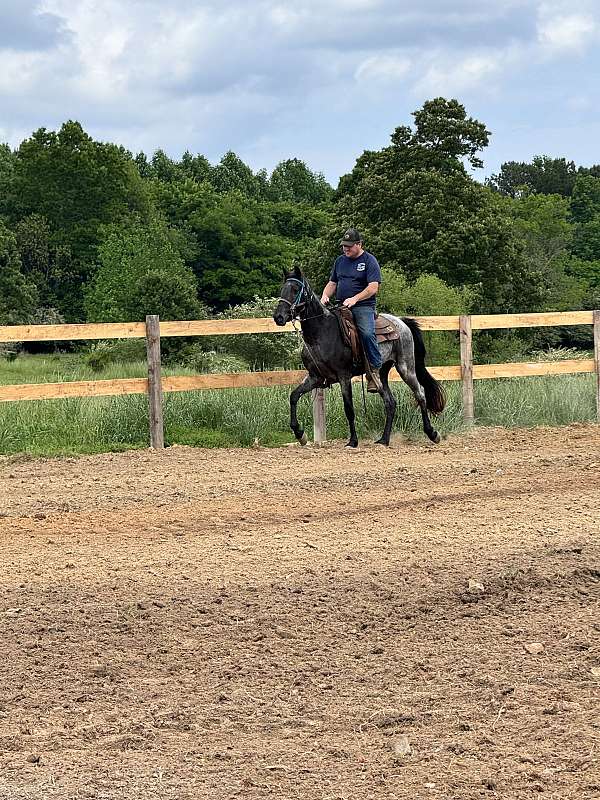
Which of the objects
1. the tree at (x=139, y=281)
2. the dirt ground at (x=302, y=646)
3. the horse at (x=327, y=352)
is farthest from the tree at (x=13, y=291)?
the dirt ground at (x=302, y=646)

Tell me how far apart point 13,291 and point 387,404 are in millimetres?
40989

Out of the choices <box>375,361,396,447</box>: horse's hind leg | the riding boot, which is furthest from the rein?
<box>375,361,396,447</box>: horse's hind leg

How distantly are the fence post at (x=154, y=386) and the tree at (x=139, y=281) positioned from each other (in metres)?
25.1

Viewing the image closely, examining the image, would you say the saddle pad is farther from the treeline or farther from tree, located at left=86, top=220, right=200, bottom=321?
tree, located at left=86, top=220, right=200, bottom=321

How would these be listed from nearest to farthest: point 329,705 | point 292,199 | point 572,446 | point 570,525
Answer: point 329,705 → point 570,525 → point 572,446 → point 292,199

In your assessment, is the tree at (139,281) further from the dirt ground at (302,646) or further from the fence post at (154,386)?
the dirt ground at (302,646)

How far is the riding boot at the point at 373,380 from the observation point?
1319 cm

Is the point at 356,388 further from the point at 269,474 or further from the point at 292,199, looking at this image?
the point at 292,199

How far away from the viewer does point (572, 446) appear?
1283 cm

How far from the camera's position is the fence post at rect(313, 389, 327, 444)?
45.4 feet

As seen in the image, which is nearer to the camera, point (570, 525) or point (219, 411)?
point (570, 525)

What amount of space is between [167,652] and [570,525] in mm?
3633

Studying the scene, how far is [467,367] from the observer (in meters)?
15.0

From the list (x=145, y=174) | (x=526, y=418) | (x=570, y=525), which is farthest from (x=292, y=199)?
(x=570, y=525)
